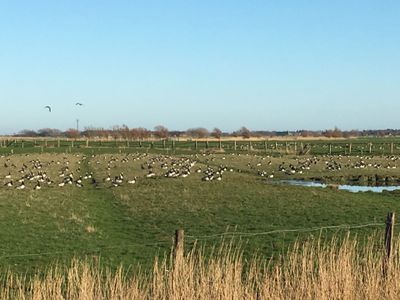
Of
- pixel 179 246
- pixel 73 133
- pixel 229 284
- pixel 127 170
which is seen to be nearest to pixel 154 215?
pixel 179 246

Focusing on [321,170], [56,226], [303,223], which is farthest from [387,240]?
[321,170]

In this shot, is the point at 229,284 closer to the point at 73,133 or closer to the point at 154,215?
Answer: the point at 154,215

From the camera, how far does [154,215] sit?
2534cm

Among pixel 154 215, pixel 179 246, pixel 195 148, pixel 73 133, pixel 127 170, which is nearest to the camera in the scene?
pixel 179 246

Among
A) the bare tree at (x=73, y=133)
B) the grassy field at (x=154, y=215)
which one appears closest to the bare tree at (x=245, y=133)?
the bare tree at (x=73, y=133)

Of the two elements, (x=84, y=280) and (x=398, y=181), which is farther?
(x=398, y=181)

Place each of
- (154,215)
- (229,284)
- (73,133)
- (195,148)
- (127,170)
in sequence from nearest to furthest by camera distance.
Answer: (229,284) < (154,215) < (127,170) < (195,148) < (73,133)

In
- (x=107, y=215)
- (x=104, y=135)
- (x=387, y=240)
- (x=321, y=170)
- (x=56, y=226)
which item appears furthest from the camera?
(x=104, y=135)

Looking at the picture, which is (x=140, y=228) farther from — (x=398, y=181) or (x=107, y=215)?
(x=398, y=181)

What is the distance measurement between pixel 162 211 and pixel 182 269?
1765 cm

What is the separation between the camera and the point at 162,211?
2631 centimetres

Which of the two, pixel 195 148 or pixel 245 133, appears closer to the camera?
pixel 195 148

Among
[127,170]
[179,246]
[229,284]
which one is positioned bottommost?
[127,170]

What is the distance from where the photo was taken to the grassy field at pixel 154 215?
712 inches
